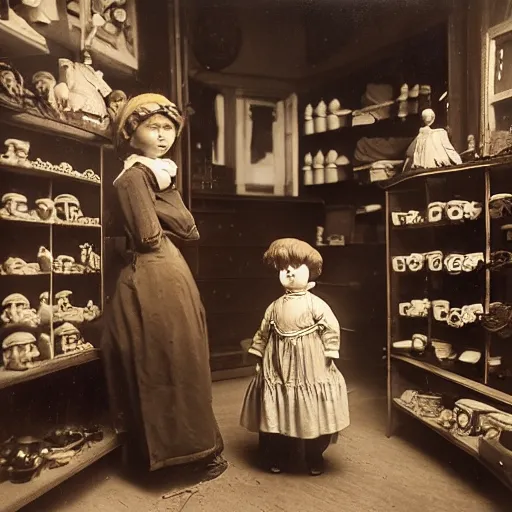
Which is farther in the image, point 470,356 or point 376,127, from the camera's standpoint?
point 376,127

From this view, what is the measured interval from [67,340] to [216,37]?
2.61 metres

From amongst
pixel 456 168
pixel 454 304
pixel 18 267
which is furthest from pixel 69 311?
pixel 454 304

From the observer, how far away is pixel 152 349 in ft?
7.54

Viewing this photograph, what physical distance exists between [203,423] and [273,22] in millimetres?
3166

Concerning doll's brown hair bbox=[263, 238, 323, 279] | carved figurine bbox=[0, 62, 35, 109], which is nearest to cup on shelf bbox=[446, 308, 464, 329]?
doll's brown hair bbox=[263, 238, 323, 279]

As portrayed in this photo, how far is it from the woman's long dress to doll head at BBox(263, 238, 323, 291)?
1.39ft

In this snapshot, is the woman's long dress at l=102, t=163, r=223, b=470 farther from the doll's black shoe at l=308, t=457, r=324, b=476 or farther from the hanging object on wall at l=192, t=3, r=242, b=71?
the hanging object on wall at l=192, t=3, r=242, b=71

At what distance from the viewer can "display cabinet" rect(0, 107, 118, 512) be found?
2086 millimetres

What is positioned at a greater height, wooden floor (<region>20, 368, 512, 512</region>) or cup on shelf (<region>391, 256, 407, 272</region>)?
cup on shelf (<region>391, 256, 407, 272</region>)

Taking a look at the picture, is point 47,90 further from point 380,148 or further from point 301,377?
point 380,148

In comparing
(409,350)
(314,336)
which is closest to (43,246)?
(314,336)

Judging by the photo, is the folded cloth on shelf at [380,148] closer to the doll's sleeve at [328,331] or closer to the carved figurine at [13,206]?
the doll's sleeve at [328,331]

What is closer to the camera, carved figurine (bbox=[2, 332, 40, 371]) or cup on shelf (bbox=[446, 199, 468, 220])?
carved figurine (bbox=[2, 332, 40, 371])

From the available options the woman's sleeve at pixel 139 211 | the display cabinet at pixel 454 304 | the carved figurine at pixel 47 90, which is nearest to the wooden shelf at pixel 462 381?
the display cabinet at pixel 454 304
